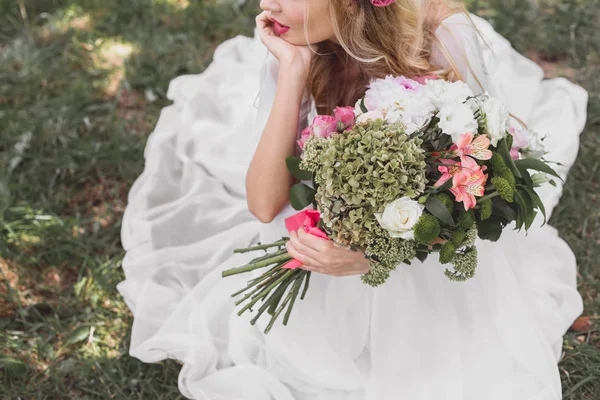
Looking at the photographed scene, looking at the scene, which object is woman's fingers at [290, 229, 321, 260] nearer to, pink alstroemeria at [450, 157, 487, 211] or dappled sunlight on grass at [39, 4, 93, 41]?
pink alstroemeria at [450, 157, 487, 211]

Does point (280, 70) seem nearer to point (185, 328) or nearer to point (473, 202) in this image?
point (473, 202)

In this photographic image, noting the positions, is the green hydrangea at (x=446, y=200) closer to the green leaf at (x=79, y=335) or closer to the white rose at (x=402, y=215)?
the white rose at (x=402, y=215)

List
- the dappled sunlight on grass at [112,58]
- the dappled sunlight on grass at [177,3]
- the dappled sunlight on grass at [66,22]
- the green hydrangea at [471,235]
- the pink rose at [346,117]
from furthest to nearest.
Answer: the dappled sunlight on grass at [177,3] < the dappled sunlight on grass at [66,22] < the dappled sunlight on grass at [112,58] < the pink rose at [346,117] < the green hydrangea at [471,235]

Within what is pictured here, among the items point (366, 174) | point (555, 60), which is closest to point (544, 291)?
point (366, 174)

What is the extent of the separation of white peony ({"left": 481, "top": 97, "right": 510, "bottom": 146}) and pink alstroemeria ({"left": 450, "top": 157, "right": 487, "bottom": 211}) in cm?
12

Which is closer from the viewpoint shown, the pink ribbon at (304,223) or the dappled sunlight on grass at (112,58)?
the pink ribbon at (304,223)

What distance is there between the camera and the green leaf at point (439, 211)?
1656 mm

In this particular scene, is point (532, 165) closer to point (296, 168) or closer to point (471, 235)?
point (471, 235)

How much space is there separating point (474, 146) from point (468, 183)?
10 cm

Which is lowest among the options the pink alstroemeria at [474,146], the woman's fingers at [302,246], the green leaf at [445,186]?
the woman's fingers at [302,246]

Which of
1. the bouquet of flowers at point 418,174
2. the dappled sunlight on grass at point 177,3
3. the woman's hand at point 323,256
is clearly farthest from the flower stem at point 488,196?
the dappled sunlight on grass at point 177,3

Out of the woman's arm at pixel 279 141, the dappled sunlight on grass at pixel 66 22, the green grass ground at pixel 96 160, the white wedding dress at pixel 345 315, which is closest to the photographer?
the woman's arm at pixel 279 141

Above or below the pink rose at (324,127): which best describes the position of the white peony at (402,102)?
above

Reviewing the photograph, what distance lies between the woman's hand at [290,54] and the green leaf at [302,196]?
415 mm
